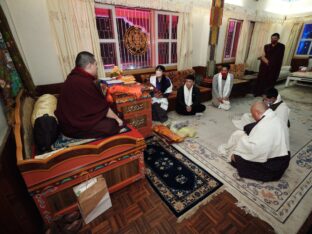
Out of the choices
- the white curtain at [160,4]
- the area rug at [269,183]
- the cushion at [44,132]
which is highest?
the white curtain at [160,4]

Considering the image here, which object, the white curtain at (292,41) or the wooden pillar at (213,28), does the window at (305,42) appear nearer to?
the white curtain at (292,41)

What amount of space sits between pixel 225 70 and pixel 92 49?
2.83m

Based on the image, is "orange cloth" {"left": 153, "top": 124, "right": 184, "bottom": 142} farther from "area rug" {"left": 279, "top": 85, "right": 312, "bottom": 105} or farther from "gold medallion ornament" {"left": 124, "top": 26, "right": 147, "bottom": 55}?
"area rug" {"left": 279, "top": 85, "right": 312, "bottom": 105}

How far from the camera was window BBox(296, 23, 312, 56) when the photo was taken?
6.18m

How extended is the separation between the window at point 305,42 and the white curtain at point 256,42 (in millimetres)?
1711

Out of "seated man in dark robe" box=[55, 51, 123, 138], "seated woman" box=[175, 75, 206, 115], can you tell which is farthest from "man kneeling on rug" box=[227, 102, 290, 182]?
"seated woman" box=[175, 75, 206, 115]

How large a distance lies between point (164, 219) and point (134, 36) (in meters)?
3.37

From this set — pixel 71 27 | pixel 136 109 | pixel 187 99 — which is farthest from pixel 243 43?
pixel 71 27

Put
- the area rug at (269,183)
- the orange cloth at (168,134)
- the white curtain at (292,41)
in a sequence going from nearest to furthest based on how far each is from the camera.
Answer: the area rug at (269,183), the orange cloth at (168,134), the white curtain at (292,41)

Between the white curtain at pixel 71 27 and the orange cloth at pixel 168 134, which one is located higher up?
the white curtain at pixel 71 27

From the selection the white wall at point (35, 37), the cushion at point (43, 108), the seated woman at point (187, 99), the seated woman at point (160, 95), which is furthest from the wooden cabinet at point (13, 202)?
the seated woman at point (187, 99)

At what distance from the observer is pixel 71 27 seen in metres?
2.59

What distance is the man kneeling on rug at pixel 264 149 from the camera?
1.56 m

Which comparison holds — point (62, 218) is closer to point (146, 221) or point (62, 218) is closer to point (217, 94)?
point (146, 221)
